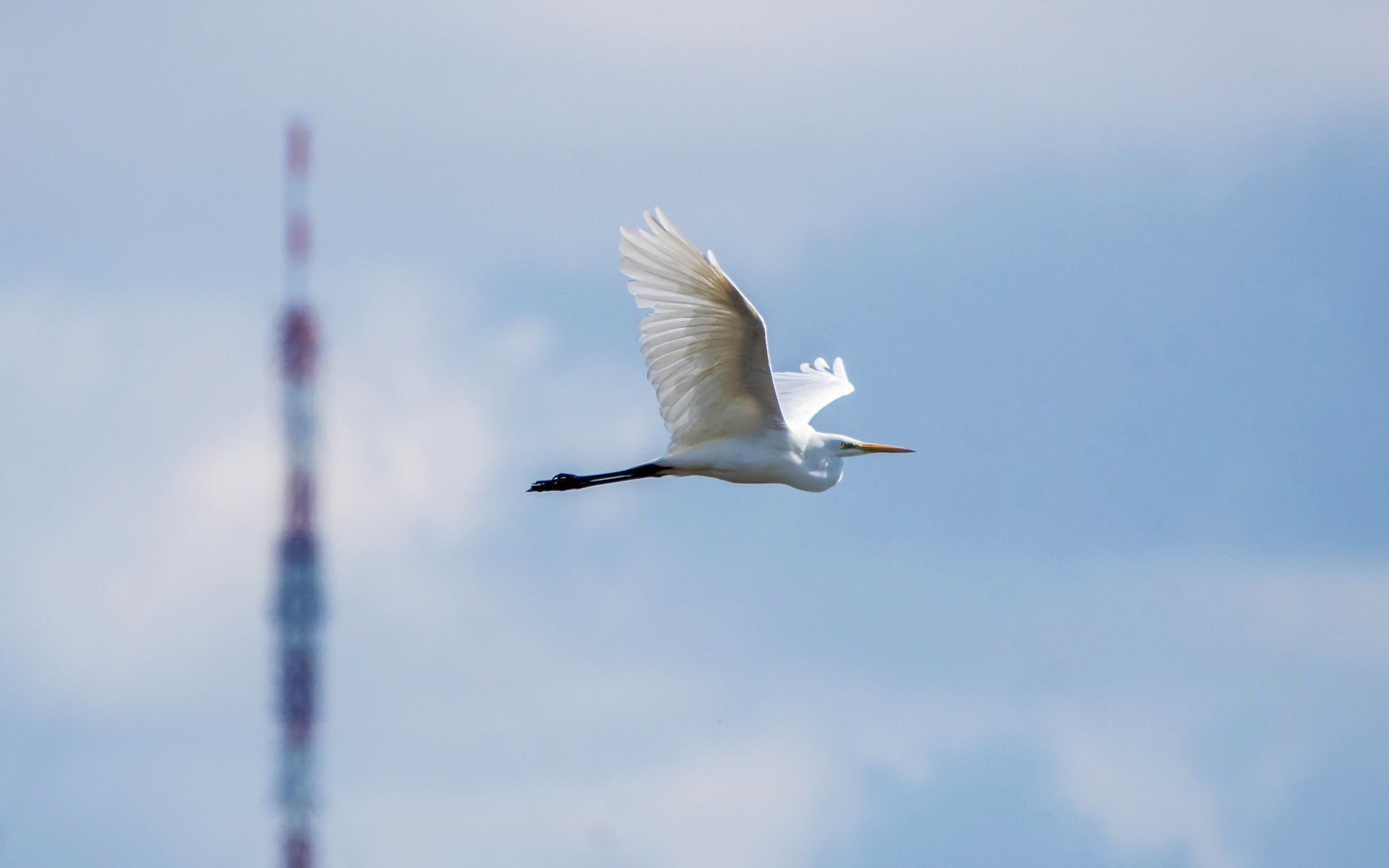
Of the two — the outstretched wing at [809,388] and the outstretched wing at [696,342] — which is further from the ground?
the outstretched wing at [696,342]

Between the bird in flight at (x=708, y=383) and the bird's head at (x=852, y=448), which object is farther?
the bird's head at (x=852, y=448)

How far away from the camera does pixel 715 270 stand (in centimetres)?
1220

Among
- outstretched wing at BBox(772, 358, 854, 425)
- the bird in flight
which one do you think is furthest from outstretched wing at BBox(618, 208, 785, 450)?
outstretched wing at BBox(772, 358, 854, 425)

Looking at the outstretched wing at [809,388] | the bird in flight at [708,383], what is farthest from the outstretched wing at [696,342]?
→ the outstretched wing at [809,388]

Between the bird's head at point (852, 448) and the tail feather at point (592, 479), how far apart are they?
5.10ft

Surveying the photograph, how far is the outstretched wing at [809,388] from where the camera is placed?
53.1 feet

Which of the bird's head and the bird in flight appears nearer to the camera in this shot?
the bird in flight

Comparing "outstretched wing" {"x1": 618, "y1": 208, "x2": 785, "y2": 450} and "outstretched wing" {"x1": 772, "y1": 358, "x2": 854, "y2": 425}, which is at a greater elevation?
"outstretched wing" {"x1": 618, "y1": 208, "x2": 785, "y2": 450}

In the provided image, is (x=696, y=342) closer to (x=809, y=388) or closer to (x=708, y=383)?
(x=708, y=383)

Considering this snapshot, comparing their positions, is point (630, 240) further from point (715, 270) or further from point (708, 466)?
point (708, 466)

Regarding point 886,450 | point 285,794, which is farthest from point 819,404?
point 285,794

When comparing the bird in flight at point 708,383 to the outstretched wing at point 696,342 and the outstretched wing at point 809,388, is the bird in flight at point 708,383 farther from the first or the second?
the outstretched wing at point 809,388

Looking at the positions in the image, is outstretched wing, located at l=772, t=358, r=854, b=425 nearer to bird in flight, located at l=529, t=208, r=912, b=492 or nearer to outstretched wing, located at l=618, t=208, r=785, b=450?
bird in flight, located at l=529, t=208, r=912, b=492

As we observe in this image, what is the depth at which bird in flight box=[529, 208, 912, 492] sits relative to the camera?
12414 mm
